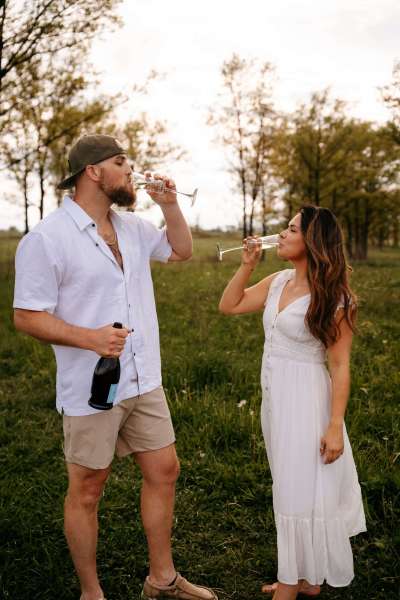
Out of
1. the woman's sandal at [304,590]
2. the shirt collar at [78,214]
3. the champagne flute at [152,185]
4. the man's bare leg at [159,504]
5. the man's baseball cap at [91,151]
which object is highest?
the man's baseball cap at [91,151]

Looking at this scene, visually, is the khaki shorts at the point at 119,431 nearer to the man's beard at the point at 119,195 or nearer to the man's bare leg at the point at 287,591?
the man's bare leg at the point at 287,591

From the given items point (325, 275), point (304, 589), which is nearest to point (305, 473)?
point (304, 589)

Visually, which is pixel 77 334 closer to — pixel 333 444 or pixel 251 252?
pixel 251 252

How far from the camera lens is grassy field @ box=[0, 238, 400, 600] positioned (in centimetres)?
351

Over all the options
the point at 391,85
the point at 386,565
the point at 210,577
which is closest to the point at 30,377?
the point at 210,577

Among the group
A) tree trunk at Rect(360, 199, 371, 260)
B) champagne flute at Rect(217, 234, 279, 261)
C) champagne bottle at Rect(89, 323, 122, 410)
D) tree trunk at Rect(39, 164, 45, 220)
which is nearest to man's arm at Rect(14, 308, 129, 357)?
champagne bottle at Rect(89, 323, 122, 410)

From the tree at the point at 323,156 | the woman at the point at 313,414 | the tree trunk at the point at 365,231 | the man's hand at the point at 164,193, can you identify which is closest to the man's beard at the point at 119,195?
the man's hand at the point at 164,193

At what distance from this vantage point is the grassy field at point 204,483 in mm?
3514

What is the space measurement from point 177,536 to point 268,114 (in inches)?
1065

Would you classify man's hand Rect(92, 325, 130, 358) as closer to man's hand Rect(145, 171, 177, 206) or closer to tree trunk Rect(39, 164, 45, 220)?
man's hand Rect(145, 171, 177, 206)

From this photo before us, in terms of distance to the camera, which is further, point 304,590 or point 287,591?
point 304,590

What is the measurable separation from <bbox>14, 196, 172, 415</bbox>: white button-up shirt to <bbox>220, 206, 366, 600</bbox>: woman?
75 cm

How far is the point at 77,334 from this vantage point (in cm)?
273

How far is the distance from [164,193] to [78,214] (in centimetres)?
53
